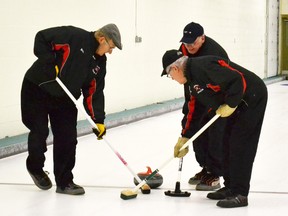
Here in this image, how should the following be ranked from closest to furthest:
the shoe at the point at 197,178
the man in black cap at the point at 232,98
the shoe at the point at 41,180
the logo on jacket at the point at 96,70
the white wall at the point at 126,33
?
the man in black cap at the point at 232,98 < the logo on jacket at the point at 96,70 < the shoe at the point at 41,180 < the shoe at the point at 197,178 < the white wall at the point at 126,33

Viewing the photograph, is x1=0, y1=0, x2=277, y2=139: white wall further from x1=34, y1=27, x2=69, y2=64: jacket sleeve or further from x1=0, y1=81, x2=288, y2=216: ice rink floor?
x1=34, y1=27, x2=69, y2=64: jacket sleeve

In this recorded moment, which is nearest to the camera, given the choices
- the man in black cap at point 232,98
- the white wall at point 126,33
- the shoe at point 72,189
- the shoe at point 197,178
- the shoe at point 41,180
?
the man in black cap at point 232,98

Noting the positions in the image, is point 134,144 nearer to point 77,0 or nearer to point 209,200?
point 77,0

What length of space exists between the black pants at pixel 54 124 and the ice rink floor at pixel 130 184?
234 millimetres

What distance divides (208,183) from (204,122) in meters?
0.43

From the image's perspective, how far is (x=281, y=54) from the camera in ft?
63.2

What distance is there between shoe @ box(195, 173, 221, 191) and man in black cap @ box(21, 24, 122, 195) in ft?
2.67

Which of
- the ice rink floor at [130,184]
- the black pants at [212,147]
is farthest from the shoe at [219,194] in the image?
the black pants at [212,147]

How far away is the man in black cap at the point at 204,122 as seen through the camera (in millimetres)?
4062

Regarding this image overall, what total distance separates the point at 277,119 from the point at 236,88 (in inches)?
196

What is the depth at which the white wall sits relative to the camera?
6.21 m

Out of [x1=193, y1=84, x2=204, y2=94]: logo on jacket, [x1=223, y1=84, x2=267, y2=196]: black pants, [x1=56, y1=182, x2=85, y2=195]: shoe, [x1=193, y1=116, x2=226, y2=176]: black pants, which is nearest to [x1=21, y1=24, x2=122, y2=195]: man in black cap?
[x1=56, y1=182, x2=85, y2=195]: shoe

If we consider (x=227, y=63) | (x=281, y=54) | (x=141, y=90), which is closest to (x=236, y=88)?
(x=227, y=63)

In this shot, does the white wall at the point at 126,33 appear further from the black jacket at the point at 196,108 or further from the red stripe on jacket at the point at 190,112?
the red stripe on jacket at the point at 190,112
